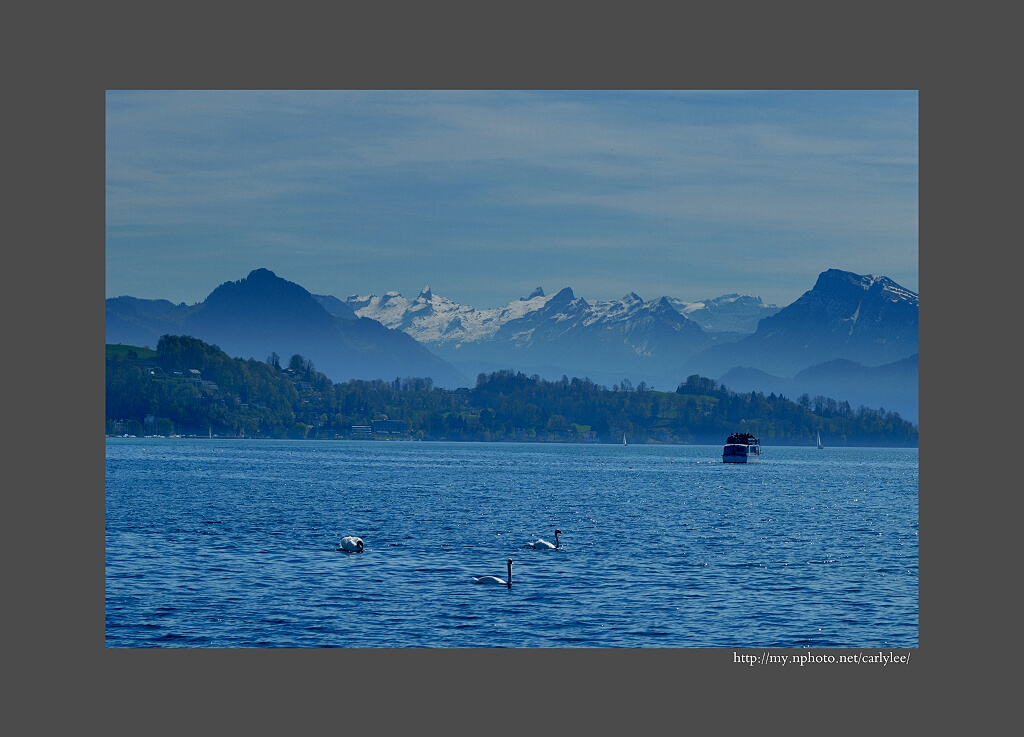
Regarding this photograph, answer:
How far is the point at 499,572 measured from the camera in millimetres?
51312

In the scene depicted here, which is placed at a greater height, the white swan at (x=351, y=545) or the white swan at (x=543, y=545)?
the white swan at (x=351, y=545)

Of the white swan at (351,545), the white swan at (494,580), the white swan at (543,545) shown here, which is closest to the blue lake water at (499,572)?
the white swan at (494,580)

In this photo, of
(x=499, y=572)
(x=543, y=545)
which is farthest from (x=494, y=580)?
(x=543, y=545)

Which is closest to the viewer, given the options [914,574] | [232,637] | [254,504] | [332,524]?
[232,637]

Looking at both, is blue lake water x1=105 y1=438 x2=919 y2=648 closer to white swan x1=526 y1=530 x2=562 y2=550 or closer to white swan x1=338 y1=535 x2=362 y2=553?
white swan x1=526 y1=530 x2=562 y2=550

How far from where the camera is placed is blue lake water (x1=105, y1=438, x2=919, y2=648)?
127 feet

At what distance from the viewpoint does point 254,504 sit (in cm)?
8669

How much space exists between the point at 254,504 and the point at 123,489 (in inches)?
889

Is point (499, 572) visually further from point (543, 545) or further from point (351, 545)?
point (351, 545)

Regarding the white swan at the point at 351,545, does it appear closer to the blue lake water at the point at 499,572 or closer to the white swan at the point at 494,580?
the blue lake water at the point at 499,572

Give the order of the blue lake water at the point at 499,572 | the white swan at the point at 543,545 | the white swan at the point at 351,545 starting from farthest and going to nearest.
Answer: the white swan at the point at 543,545 → the white swan at the point at 351,545 → the blue lake water at the point at 499,572

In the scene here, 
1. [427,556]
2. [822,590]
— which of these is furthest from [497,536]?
[822,590]

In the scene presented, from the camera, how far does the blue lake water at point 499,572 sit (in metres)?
38.8

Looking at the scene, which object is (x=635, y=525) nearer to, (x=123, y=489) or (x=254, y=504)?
(x=254, y=504)
